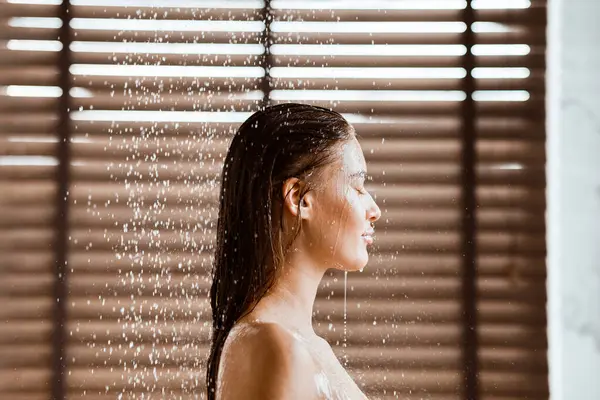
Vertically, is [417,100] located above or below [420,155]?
above

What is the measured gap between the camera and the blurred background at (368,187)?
5.10 feet

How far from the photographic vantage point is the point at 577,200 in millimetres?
1531

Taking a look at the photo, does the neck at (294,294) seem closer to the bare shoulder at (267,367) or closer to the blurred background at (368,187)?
the bare shoulder at (267,367)

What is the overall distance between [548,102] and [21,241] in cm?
Answer: 122

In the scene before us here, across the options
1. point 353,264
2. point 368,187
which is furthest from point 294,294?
point 368,187

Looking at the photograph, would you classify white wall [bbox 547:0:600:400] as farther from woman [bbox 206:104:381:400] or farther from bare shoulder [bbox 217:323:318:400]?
bare shoulder [bbox 217:323:318:400]

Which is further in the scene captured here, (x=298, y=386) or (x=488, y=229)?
(x=488, y=229)

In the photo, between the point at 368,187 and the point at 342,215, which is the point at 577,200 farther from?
the point at 342,215

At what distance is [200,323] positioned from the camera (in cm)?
155

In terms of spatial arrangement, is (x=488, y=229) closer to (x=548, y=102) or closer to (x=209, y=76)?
(x=548, y=102)

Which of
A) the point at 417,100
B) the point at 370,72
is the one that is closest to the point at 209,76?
the point at 370,72

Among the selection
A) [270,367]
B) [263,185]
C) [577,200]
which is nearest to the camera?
[270,367]

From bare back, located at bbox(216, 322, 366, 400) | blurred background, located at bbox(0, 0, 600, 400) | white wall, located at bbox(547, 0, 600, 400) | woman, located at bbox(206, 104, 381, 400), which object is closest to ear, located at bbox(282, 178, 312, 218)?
woman, located at bbox(206, 104, 381, 400)

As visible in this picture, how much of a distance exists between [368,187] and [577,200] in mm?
450
